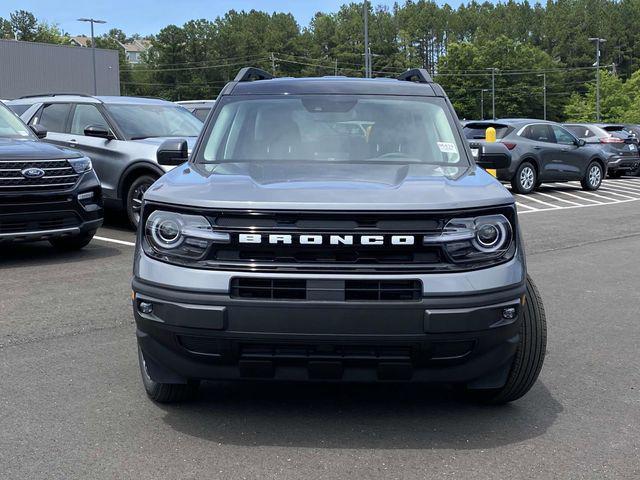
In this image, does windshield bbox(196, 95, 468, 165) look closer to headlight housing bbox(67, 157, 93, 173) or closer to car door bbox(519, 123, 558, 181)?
headlight housing bbox(67, 157, 93, 173)

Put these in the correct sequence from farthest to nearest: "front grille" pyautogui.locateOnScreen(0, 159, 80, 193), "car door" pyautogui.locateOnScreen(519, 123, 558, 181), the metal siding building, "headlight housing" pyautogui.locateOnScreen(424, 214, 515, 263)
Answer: the metal siding building, "car door" pyautogui.locateOnScreen(519, 123, 558, 181), "front grille" pyautogui.locateOnScreen(0, 159, 80, 193), "headlight housing" pyautogui.locateOnScreen(424, 214, 515, 263)

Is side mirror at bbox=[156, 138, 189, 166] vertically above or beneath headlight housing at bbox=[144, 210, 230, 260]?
above

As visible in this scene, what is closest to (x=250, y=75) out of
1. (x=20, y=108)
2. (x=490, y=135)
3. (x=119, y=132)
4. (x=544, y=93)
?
(x=119, y=132)

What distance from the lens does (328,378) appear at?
11.4ft

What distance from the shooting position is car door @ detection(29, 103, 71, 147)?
11.6 meters

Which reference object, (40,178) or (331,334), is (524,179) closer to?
(40,178)

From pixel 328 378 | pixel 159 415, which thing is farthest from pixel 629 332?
pixel 159 415

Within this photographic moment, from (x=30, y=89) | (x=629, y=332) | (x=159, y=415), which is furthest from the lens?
(x=30, y=89)

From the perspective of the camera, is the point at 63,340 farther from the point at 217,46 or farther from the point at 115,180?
the point at 217,46

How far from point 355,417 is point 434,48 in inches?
5329

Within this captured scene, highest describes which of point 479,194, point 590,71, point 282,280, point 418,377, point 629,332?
point 590,71

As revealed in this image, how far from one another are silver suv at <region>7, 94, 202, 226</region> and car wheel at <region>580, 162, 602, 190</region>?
1129 cm

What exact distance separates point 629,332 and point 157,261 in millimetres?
3743

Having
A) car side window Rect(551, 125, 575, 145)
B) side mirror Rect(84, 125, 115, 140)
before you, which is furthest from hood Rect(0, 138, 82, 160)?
car side window Rect(551, 125, 575, 145)
